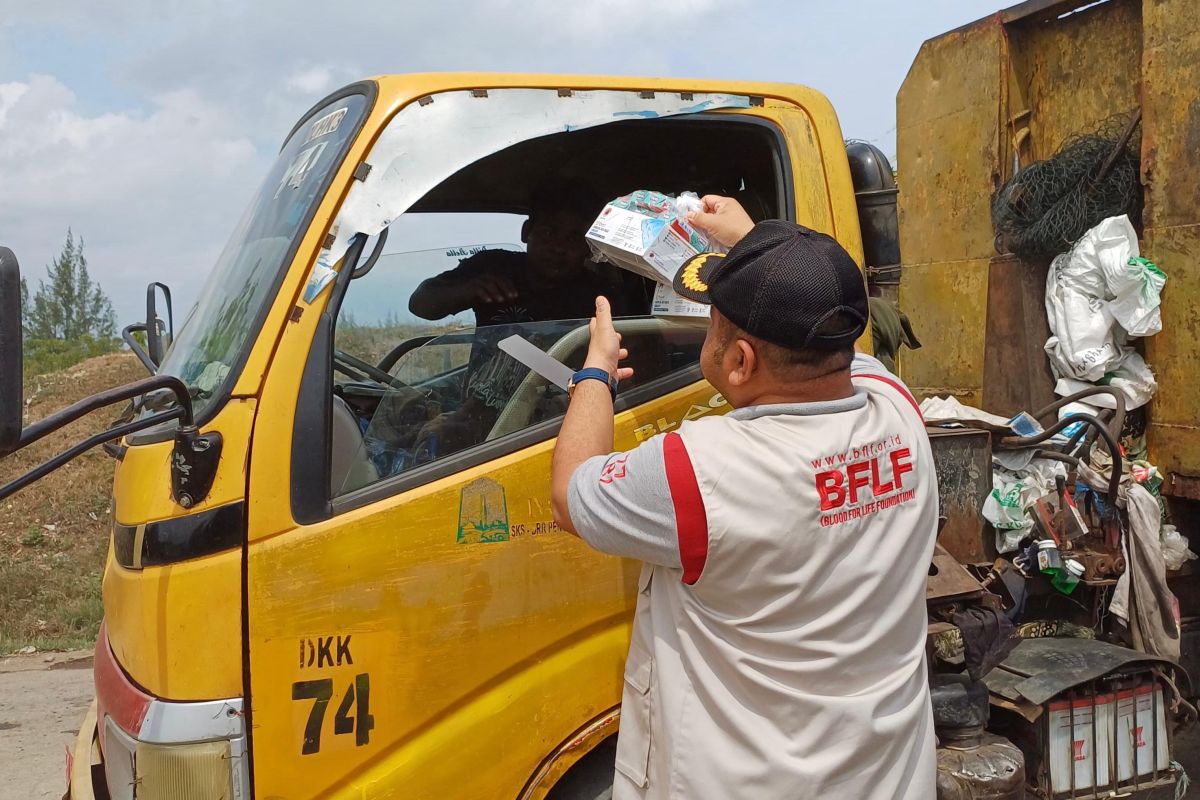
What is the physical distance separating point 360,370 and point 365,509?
17.4 inches

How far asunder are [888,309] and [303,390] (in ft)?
8.83

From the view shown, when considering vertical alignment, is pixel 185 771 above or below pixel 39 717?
above

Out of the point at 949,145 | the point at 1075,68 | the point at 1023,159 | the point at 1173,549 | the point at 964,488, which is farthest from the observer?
the point at 949,145

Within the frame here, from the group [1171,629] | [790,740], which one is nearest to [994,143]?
[1171,629]

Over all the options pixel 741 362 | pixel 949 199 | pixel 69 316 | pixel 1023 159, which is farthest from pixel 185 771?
pixel 69 316

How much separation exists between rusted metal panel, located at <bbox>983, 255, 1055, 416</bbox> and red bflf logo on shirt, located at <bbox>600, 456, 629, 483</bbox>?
2767mm

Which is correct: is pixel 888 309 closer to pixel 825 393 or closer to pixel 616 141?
pixel 616 141

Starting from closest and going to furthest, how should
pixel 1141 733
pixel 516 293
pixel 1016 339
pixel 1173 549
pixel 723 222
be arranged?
pixel 723 222 → pixel 1141 733 → pixel 516 293 → pixel 1173 549 → pixel 1016 339

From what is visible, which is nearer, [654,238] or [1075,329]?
[654,238]

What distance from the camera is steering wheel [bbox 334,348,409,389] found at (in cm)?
199

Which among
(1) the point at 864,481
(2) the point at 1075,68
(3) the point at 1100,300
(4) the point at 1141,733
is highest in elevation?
(2) the point at 1075,68

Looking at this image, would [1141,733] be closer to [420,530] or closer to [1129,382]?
[1129,382]

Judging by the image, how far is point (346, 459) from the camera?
1899 millimetres

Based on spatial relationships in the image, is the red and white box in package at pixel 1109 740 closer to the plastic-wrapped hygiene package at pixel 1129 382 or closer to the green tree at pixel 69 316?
the plastic-wrapped hygiene package at pixel 1129 382
